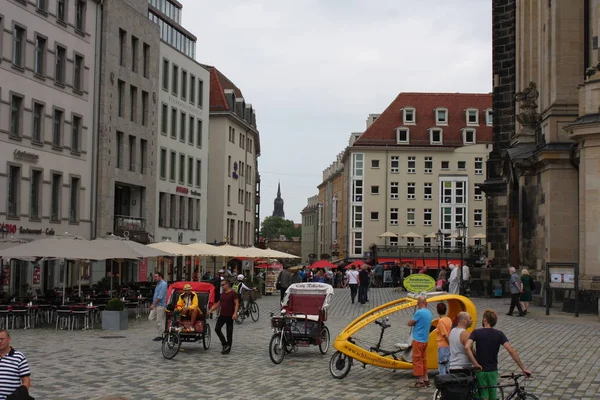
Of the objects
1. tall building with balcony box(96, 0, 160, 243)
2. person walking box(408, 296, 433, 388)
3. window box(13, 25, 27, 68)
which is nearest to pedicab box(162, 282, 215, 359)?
person walking box(408, 296, 433, 388)

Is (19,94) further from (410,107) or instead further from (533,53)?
(410,107)

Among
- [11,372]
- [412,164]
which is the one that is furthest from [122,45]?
[412,164]

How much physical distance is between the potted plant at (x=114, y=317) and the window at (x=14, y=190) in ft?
47.7

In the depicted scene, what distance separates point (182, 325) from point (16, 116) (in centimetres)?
2201

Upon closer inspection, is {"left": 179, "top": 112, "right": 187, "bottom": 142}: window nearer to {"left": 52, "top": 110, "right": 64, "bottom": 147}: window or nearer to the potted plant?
{"left": 52, "top": 110, "right": 64, "bottom": 147}: window

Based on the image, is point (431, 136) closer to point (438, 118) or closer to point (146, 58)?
point (438, 118)

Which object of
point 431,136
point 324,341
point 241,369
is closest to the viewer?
point 241,369

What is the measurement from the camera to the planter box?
24516mm

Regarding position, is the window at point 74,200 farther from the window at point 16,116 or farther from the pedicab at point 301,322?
the pedicab at point 301,322

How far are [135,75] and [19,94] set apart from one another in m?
13.6

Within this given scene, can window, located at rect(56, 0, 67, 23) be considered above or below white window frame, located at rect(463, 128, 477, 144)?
below

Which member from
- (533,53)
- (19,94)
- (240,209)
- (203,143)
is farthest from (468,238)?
(19,94)

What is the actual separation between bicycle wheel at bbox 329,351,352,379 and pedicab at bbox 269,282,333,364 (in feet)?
6.80

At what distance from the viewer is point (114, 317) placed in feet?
80.5
